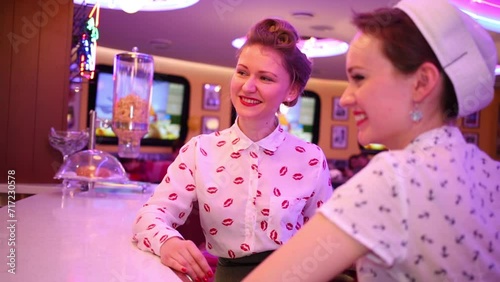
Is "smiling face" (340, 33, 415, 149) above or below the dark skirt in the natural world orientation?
above

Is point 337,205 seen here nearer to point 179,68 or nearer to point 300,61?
point 300,61

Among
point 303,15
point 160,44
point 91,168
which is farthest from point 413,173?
point 160,44

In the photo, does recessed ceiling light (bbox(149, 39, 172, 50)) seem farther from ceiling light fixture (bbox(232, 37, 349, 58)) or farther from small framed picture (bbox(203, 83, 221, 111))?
small framed picture (bbox(203, 83, 221, 111))

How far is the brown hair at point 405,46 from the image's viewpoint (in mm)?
837

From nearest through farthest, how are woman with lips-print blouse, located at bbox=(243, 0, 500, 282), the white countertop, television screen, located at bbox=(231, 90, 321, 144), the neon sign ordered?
woman with lips-print blouse, located at bbox=(243, 0, 500, 282) < the white countertop < the neon sign < television screen, located at bbox=(231, 90, 321, 144)

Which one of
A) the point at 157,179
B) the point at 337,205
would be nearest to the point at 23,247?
the point at 337,205

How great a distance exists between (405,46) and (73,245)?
95 cm

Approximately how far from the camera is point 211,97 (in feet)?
30.8

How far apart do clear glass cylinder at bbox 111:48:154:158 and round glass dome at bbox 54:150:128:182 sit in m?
0.13

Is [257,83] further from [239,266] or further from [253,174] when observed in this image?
[239,266]

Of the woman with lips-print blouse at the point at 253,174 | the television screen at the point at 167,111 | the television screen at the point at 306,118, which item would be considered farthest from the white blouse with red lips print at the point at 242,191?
the television screen at the point at 306,118

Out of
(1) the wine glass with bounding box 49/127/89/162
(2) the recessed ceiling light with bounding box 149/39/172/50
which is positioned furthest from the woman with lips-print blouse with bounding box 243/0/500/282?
(2) the recessed ceiling light with bounding box 149/39/172/50

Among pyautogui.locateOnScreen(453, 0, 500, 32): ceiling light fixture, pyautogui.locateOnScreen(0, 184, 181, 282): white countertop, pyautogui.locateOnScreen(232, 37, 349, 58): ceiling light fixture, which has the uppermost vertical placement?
pyautogui.locateOnScreen(453, 0, 500, 32): ceiling light fixture

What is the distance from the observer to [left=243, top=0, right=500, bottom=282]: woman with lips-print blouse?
2.43 ft
